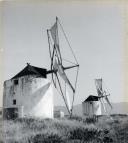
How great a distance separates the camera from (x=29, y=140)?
8.74m

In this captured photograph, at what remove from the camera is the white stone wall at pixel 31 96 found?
10336 mm

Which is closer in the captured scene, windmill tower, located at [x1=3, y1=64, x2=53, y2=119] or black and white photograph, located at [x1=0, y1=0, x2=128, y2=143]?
black and white photograph, located at [x1=0, y1=0, x2=128, y2=143]

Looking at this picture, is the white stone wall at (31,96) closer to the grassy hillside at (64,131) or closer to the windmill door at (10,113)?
the windmill door at (10,113)

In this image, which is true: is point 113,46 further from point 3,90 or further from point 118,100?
point 3,90

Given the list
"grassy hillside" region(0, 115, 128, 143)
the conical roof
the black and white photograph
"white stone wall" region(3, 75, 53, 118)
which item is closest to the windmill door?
the black and white photograph

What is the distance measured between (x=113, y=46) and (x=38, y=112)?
2729mm

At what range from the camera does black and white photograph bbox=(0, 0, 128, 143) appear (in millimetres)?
8914

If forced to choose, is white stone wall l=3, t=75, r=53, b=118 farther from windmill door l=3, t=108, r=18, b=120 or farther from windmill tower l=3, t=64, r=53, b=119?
windmill door l=3, t=108, r=18, b=120

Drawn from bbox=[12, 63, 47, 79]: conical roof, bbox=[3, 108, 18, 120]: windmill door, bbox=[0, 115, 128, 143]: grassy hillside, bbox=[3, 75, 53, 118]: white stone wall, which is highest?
bbox=[12, 63, 47, 79]: conical roof

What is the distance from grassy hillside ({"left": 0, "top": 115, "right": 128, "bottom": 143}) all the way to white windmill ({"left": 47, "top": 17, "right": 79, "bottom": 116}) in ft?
2.21

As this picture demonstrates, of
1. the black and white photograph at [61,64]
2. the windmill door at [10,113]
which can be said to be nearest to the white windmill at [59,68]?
the black and white photograph at [61,64]

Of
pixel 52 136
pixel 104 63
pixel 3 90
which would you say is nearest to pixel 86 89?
pixel 104 63

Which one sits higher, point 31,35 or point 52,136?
point 31,35

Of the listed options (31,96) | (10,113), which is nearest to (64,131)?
(31,96)
